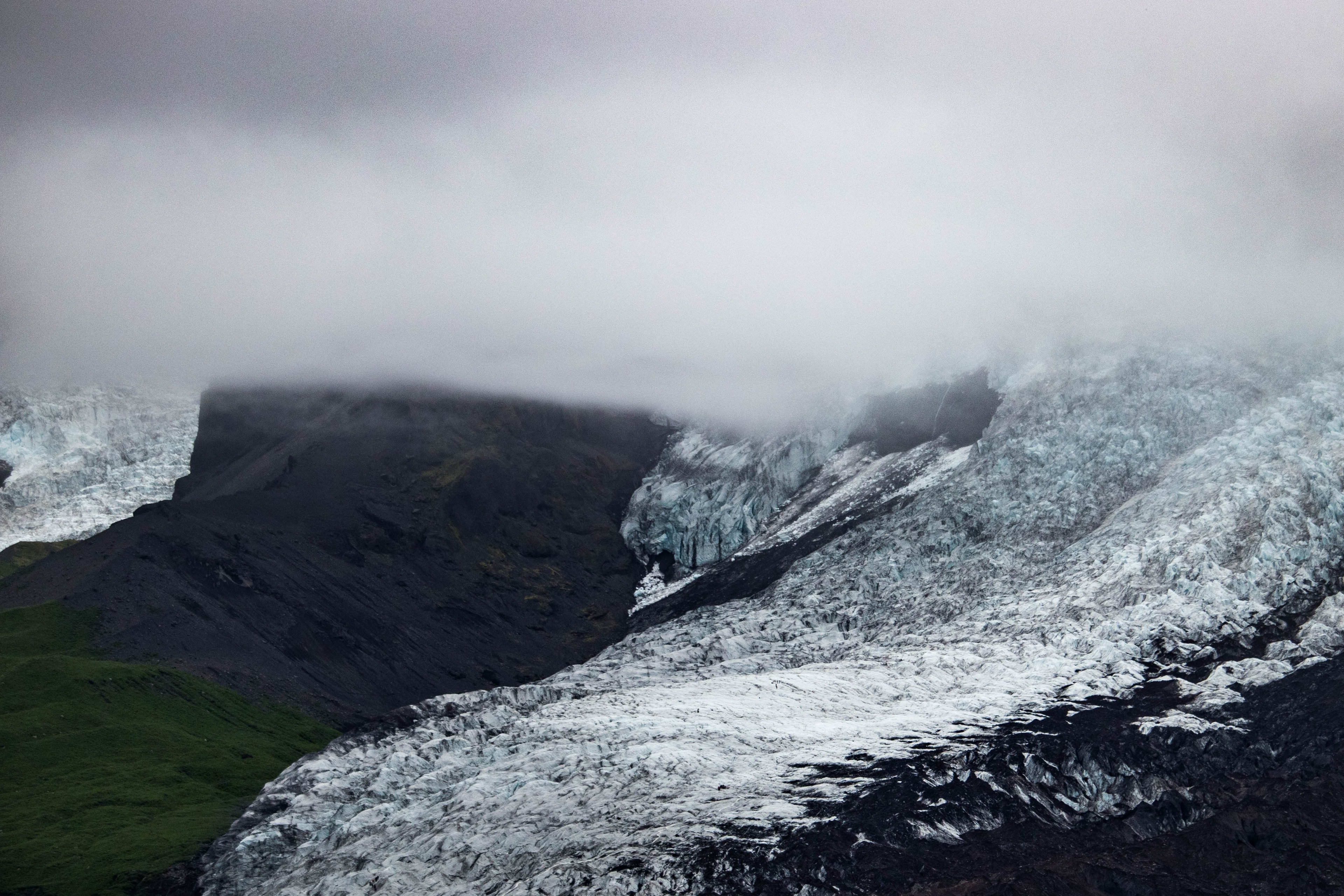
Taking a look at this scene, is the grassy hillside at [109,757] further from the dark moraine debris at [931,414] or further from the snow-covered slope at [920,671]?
the dark moraine debris at [931,414]

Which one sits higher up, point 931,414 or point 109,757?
point 931,414

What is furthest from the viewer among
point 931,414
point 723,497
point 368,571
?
point 723,497

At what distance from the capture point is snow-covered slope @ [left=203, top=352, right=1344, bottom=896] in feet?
313

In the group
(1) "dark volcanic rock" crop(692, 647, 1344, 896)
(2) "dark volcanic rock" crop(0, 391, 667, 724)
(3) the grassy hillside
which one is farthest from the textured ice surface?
(1) "dark volcanic rock" crop(692, 647, 1344, 896)

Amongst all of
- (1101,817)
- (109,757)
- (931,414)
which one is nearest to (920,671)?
(1101,817)

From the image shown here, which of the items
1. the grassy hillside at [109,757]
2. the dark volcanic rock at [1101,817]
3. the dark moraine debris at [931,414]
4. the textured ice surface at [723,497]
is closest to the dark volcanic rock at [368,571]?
the textured ice surface at [723,497]

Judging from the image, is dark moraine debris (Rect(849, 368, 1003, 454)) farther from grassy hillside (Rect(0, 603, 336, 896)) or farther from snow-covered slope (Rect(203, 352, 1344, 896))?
grassy hillside (Rect(0, 603, 336, 896))

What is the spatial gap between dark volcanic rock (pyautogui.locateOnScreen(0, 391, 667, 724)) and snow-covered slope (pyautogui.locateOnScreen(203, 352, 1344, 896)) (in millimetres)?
17618

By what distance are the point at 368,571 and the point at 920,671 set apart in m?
69.3

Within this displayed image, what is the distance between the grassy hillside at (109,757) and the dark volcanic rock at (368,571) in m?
5.39

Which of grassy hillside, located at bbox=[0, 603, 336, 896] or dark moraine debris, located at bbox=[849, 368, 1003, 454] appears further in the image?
dark moraine debris, located at bbox=[849, 368, 1003, 454]

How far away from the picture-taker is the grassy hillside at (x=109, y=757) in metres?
97.9

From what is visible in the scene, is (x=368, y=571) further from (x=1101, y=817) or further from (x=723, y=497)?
(x=1101, y=817)

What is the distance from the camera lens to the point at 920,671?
12000 cm
